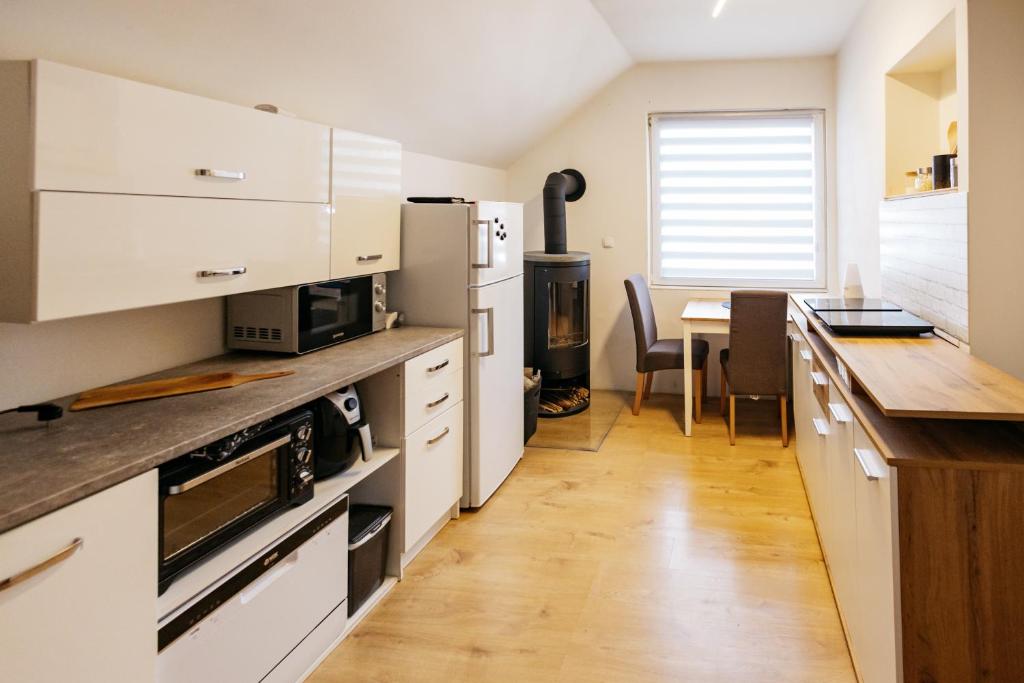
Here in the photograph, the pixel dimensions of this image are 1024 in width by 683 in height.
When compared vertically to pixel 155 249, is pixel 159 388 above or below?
below

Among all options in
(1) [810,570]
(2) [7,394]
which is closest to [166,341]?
(2) [7,394]

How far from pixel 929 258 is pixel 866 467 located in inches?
59.1

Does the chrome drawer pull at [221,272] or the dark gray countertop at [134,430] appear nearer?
the dark gray countertop at [134,430]

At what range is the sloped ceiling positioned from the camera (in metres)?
1.93

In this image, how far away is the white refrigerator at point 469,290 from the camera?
11.1 feet

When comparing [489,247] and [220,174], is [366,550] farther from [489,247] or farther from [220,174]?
[489,247]

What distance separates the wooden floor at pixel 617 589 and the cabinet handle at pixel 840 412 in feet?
2.25

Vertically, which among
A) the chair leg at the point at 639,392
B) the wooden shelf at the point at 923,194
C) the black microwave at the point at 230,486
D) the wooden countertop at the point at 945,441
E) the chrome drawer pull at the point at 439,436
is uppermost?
the wooden shelf at the point at 923,194

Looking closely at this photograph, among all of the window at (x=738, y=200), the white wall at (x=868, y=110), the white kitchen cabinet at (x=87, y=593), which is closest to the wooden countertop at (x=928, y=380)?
the white wall at (x=868, y=110)

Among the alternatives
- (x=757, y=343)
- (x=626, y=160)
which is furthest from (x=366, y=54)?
(x=626, y=160)

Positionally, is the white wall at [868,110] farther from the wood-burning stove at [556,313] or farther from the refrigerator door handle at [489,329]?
the refrigerator door handle at [489,329]

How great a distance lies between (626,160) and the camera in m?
5.91

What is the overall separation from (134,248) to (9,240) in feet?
0.91

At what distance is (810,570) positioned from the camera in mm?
2934
